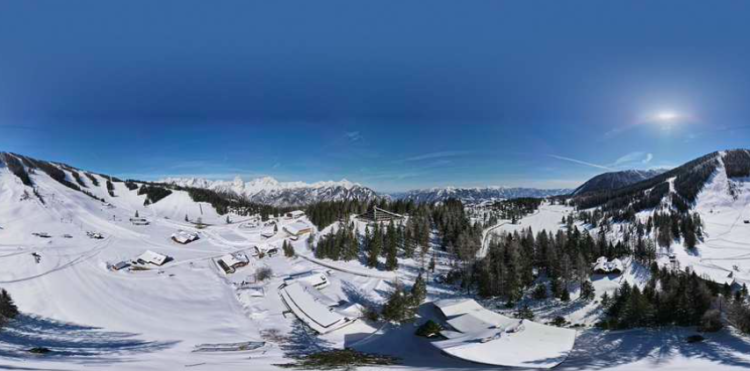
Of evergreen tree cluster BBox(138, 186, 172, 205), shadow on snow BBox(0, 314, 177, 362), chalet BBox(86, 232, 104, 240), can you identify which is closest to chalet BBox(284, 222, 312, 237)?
chalet BBox(86, 232, 104, 240)

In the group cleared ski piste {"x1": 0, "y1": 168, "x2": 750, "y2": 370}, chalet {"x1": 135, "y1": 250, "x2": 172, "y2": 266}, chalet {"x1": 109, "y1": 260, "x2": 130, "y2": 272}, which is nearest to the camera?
cleared ski piste {"x1": 0, "y1": 168, "x2": 750, "y2": 370}

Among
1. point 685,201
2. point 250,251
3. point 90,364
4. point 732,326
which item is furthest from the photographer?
point 685,201

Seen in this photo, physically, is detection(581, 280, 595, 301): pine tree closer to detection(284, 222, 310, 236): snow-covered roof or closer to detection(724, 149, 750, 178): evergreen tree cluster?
detection(284, 222, 310, 236): snow-covered roof

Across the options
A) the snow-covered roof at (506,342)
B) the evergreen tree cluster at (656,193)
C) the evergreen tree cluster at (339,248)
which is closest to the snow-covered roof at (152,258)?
the evergreen tree cluster at (339,248)

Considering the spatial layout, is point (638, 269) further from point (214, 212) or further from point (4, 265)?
point (214, 212)

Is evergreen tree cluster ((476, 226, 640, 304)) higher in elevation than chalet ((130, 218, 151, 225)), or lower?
lower

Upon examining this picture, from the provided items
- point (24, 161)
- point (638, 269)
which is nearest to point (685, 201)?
point (638, 269)
